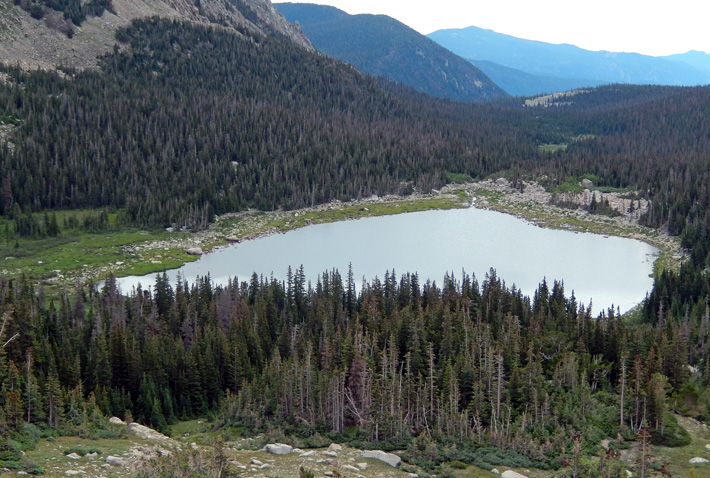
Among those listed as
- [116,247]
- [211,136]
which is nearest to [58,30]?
[211,136]

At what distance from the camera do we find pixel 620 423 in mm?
37688

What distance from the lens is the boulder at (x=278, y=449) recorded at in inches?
1299

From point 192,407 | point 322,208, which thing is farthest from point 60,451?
point 322,208

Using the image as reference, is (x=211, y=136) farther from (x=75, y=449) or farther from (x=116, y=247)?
(x=75, y=449)

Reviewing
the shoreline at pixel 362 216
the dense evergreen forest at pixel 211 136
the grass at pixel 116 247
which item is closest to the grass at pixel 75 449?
the shoreline at pixel 362 216

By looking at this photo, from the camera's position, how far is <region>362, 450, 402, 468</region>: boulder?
105ft

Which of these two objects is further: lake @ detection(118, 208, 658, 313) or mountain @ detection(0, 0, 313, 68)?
mountain @ detection(0, 0, 313, 68)

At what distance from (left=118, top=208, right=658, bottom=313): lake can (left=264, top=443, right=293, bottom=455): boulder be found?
3948cm

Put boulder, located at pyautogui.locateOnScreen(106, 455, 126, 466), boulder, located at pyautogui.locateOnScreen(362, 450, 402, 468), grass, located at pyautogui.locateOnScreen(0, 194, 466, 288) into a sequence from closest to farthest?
boulder, located at pyautogui.locateOnScreen(106, 455, 126, 466) → boulder, located at pyautogui.locateOnScreen(362, 450, 402, 468) → grass, located at pyautogui.locateOnScreen(0, 194, 466, 288)

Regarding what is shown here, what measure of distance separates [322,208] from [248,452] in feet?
300

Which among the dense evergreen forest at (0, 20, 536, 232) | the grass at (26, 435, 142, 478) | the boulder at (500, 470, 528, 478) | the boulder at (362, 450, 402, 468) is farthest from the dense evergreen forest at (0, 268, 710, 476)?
the dense evergreen forest at (0, 20, 536, 232)

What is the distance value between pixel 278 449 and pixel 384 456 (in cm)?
477

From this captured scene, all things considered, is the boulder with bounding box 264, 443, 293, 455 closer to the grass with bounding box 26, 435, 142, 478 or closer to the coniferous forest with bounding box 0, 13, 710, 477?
the coniferous forest with bounding box 0, 13, 710, 477

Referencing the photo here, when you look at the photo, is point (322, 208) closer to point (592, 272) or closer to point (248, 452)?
point (592, 272)
